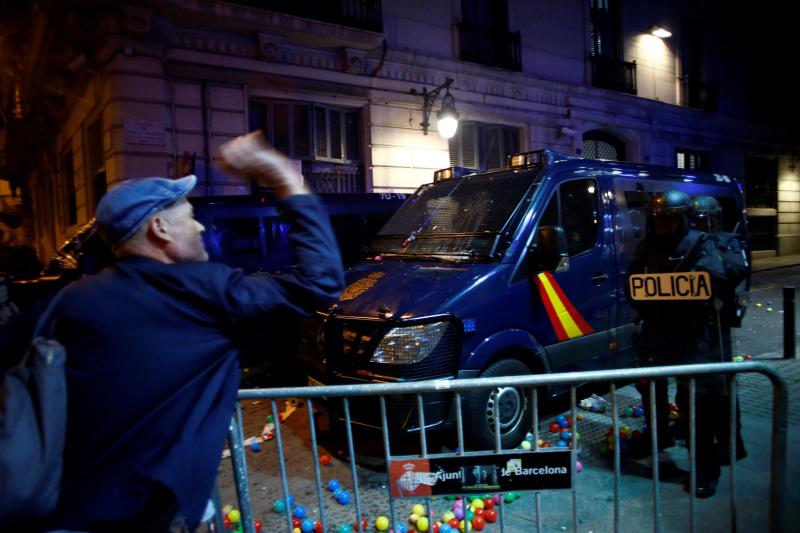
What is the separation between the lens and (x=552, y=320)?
4316 mm

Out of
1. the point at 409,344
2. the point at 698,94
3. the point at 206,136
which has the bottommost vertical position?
the point at 409,344

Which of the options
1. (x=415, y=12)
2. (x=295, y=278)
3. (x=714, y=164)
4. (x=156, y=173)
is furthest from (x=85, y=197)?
(x=714, y=164)

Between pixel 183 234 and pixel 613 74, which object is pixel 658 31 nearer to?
pixel 613 74

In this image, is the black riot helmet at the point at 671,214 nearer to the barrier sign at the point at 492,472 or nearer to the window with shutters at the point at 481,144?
the barrier sign at the point at 492,472

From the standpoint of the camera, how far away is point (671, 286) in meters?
3.62

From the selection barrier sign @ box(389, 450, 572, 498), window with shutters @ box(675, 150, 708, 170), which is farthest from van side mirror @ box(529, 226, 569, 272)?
window with shutters @ box(675, 150, 708, 170)

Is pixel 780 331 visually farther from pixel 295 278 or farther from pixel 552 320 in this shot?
pixel 295 278

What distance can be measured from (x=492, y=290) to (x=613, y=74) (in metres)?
15.6

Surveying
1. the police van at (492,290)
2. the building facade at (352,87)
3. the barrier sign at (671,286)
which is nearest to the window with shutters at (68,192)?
the building facade at (352,87)

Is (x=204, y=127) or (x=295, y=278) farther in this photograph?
(x=204, y=127)

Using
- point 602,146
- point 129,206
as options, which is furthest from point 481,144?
point 129,206

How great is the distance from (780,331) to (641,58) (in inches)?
506

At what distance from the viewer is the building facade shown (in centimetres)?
948

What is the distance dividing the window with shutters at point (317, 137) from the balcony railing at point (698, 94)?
546 inches
